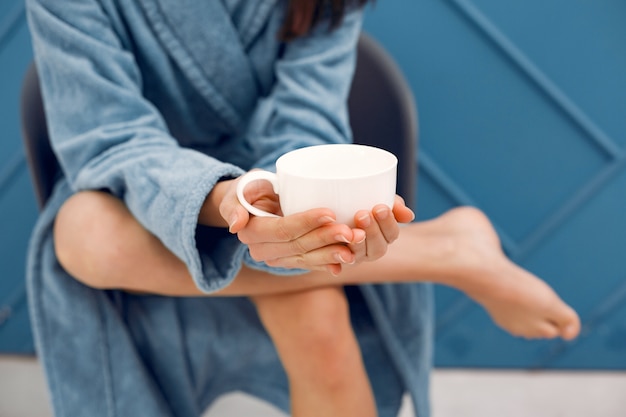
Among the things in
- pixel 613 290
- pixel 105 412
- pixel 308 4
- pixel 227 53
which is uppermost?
pixel 308 4

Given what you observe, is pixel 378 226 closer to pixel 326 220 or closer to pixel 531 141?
pixel 326 220

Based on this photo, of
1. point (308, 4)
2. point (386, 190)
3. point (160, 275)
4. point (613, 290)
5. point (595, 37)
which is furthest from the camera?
point (613, 290)

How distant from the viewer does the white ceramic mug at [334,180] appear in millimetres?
551

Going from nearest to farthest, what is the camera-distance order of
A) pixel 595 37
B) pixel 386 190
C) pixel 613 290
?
1. pixel 386 190
2. pixel 595 37
3. pixel 613 290

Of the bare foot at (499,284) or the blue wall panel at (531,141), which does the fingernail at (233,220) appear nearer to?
the bare foot at (499,284)

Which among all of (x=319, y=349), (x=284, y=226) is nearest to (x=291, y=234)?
(x=284, y=226)

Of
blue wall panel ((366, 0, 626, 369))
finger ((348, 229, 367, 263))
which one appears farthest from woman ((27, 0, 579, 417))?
blue wall panel ((366, 0, 626, 369))

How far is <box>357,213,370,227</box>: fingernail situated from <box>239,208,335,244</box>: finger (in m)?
0.02

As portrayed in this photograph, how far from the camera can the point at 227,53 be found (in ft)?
3.11

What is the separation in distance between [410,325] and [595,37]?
2.22 feet

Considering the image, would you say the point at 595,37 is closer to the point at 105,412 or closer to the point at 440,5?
the point at 440,5

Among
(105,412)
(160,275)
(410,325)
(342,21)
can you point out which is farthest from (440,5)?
(105,412)

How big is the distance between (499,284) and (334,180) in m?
0.41

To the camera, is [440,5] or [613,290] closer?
[440,5]
